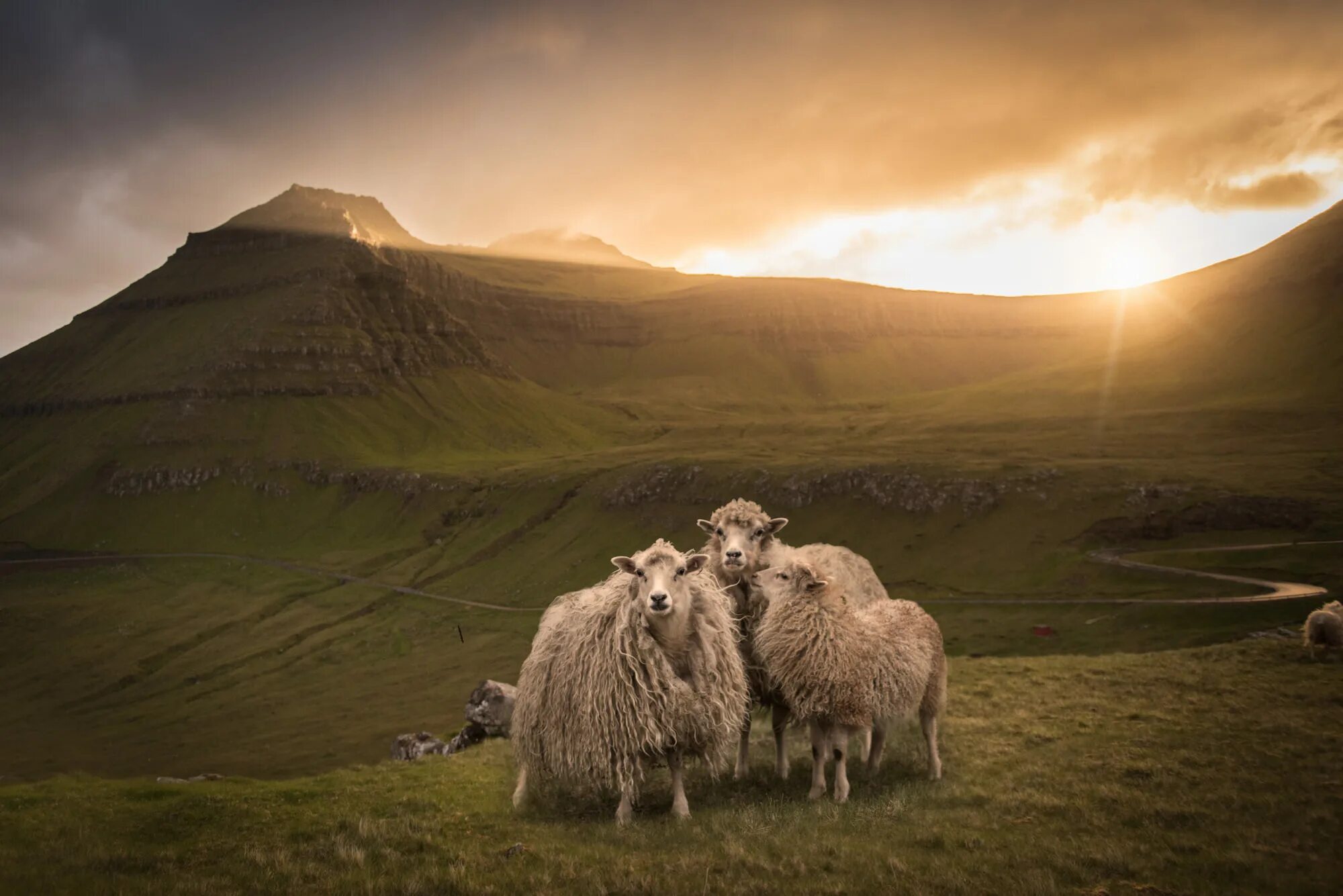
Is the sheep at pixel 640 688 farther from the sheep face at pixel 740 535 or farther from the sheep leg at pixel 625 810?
the sheep face at pixel 740 535

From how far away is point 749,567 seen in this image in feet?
61.0

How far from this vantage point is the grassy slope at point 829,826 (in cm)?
998

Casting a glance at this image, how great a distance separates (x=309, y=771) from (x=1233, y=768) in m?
59.8

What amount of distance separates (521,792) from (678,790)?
12.5ft

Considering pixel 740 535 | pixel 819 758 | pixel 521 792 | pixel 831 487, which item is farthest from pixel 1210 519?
pixel 521 792

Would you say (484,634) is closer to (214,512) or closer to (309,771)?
(309,771)

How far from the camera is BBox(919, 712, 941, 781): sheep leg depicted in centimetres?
1595

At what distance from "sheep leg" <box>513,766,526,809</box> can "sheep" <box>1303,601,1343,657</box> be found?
24.6m

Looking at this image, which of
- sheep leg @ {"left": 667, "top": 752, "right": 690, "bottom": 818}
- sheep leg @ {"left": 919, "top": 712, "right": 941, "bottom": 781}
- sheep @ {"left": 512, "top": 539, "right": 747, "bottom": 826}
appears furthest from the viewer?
sheep leg @ {"left": 919, "top": 712, "right": 941, "bottom": 781}

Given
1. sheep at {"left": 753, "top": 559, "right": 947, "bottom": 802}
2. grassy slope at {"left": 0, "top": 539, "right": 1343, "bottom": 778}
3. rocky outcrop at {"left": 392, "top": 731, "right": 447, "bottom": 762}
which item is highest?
sheep at {"left": 753, "top": 559, "right": 947, "bottom": 802}

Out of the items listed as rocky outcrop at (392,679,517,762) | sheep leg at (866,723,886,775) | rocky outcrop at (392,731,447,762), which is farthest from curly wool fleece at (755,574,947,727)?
rocky outcrop at (392,731,447,762)

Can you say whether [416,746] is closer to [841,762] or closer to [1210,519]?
[841,762]

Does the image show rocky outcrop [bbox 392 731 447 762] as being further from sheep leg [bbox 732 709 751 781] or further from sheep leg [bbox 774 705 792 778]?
sheep leg [bbox 774 705 792 778]

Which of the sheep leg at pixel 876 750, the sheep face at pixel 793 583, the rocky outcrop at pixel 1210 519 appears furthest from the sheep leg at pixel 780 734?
the rocky outcrop at pixel 1210 519
